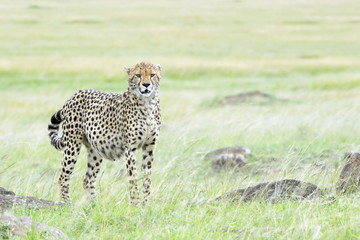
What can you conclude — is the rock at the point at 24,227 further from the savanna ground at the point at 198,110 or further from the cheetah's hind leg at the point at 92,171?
the cheetah's hind leg at the point at 92,171

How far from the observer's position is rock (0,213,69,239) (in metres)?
3.88

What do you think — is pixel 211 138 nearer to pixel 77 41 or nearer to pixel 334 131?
pixel 334 131

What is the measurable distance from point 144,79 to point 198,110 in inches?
409

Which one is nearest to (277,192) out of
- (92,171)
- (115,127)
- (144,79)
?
(144,79)

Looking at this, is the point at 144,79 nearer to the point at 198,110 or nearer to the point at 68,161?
the point at 68,161

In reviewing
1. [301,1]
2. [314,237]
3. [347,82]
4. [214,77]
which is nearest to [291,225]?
[314,237]

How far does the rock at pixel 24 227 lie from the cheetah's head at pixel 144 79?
1908 mm

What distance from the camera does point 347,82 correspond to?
21.4 metres

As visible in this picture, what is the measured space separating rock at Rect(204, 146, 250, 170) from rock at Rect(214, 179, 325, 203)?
3020 mm

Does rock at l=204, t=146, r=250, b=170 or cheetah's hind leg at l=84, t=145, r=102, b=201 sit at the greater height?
cheetah's hind leg at l=84, t=145, r=102, b=201

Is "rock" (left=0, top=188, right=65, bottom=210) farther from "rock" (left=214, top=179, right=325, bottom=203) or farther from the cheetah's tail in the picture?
the cheetah's tail

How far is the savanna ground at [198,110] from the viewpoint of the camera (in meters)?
4.46

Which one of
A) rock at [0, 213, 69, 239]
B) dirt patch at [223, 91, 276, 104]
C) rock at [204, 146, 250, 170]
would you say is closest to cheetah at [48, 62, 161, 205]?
rock at [0, 213, 69, 239]

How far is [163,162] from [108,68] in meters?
17.1
